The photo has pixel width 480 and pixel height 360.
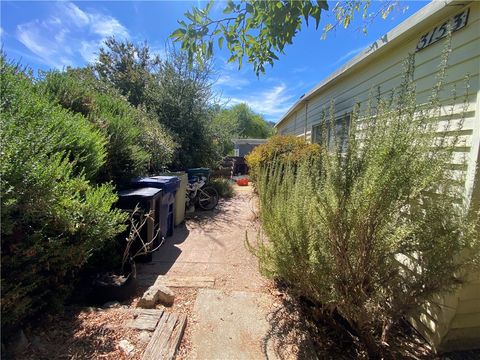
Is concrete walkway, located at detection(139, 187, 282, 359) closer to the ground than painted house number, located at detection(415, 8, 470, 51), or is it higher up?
closer to the ground

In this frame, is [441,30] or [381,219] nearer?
[381,219]

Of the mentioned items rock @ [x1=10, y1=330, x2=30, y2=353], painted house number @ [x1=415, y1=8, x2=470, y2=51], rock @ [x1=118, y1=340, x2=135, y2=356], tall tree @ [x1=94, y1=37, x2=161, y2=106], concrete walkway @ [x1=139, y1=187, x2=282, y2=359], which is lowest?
concrete walkway @ [x1=139, y1=187, x2=282, y2=359]

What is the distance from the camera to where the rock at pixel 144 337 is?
204cm

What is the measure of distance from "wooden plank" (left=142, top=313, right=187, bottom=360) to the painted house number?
381 cm

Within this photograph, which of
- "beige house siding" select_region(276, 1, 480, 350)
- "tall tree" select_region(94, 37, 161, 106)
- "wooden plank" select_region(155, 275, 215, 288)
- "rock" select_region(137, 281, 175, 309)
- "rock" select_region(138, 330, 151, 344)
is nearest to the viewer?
"rock" select_region(138, 330, 151, 344)

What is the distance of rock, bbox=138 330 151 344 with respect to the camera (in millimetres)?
2041

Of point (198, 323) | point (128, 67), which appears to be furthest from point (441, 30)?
point (128, 67)

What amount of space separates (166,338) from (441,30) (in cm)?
399

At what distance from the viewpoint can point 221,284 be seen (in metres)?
3.28

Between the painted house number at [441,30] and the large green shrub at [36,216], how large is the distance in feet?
12.5

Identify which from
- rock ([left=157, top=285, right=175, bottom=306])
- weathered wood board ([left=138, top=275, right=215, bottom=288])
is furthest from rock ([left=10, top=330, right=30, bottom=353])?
weathered wood board ([left=138, top=275, right=215, bottom=288])

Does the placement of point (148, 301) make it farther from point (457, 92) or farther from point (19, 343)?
point (457, 92)

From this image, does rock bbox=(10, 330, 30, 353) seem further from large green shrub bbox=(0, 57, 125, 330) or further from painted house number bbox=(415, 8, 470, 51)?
painted house number bbox=(415, 8, 470, 51)

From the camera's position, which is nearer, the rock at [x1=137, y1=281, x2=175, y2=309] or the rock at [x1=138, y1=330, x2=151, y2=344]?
the rock at [x1=138, y1=330, x2=151, y2=344]
